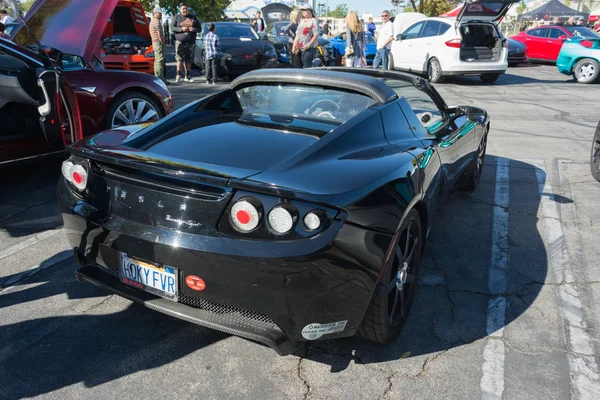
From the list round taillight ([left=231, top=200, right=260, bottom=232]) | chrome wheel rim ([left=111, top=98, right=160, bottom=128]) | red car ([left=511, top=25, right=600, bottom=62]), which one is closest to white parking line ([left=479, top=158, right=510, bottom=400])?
round taillight ([left=231, top=200, right=260, bottom=232])

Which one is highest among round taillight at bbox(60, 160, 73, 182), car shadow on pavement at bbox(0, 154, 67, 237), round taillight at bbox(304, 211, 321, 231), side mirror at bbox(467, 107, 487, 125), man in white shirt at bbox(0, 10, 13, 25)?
man in white shirt at bbox(0, 10, 13, 25)

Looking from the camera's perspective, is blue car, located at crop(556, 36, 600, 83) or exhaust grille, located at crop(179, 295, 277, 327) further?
blue car, located at crop(556, 36, 600, 83)

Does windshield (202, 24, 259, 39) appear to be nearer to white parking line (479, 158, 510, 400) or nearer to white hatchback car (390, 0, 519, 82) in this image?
white hatchback car (390, 0, 519, 82)

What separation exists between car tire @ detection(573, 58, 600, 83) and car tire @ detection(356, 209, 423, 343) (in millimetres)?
14473

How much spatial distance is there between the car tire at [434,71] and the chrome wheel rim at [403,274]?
11687 millimetres

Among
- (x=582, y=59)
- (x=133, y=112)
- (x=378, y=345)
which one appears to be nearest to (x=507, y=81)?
(x=582, y=59)

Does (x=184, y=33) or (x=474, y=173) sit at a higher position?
(x=184, y=33)

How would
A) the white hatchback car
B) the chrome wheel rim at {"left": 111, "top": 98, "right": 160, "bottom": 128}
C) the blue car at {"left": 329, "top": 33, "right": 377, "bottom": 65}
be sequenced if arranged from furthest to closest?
1. the blue car at {"left": 329, "top": 33, "right": 377, "bottom": 65}
2. the white hatchback car
3. the chrome wheel rim at {"left": 111, "top": 98, "right": 160, "bottom": 128}

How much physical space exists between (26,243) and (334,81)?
8.44ft

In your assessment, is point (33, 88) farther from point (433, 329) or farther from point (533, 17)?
point (533, 17)

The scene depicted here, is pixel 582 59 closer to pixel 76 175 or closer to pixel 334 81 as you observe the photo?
pixel 334 81

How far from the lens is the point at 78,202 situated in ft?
8.61

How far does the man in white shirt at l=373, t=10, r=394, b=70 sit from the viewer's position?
42.9 ft

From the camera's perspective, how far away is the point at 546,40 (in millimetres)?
19625
